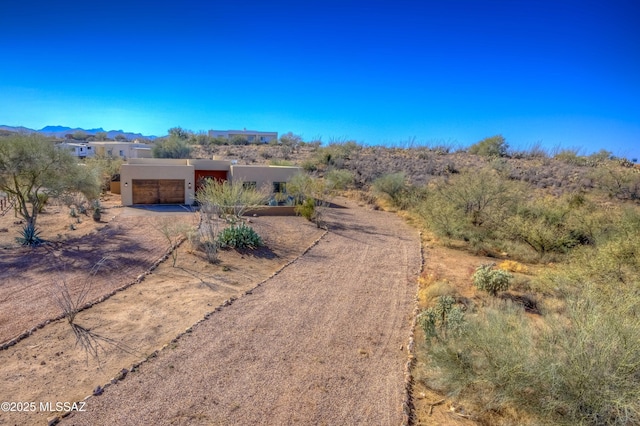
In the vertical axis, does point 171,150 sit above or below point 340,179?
above

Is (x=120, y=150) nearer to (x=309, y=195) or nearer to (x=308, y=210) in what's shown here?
(x=309, y=195)

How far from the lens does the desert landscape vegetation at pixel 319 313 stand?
5285 mm

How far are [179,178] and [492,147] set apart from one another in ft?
119

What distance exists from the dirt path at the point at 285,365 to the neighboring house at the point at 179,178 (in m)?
14.4

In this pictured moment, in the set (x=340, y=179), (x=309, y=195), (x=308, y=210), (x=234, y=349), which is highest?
(x=340, y=179)

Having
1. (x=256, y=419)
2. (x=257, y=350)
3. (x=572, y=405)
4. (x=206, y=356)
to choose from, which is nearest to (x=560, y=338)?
(x=572, y=405)

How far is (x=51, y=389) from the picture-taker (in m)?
5.90

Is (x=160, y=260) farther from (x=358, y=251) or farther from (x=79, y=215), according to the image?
(x=79, y=215)

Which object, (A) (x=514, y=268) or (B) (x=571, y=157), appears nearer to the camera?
(A) (x=514, y=268)

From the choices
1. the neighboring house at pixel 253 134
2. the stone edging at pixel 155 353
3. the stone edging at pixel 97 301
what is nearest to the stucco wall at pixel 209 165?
the stone edging at pixel 97 301

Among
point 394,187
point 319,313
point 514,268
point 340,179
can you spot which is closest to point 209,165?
point 340,179

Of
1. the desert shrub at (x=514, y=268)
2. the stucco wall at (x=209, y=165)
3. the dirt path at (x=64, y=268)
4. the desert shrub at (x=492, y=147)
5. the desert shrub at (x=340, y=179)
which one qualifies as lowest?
the dirt path at (x=64, y=268)

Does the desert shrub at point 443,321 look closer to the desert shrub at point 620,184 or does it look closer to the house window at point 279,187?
the house window at point 279,187

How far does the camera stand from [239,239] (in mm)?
14922
